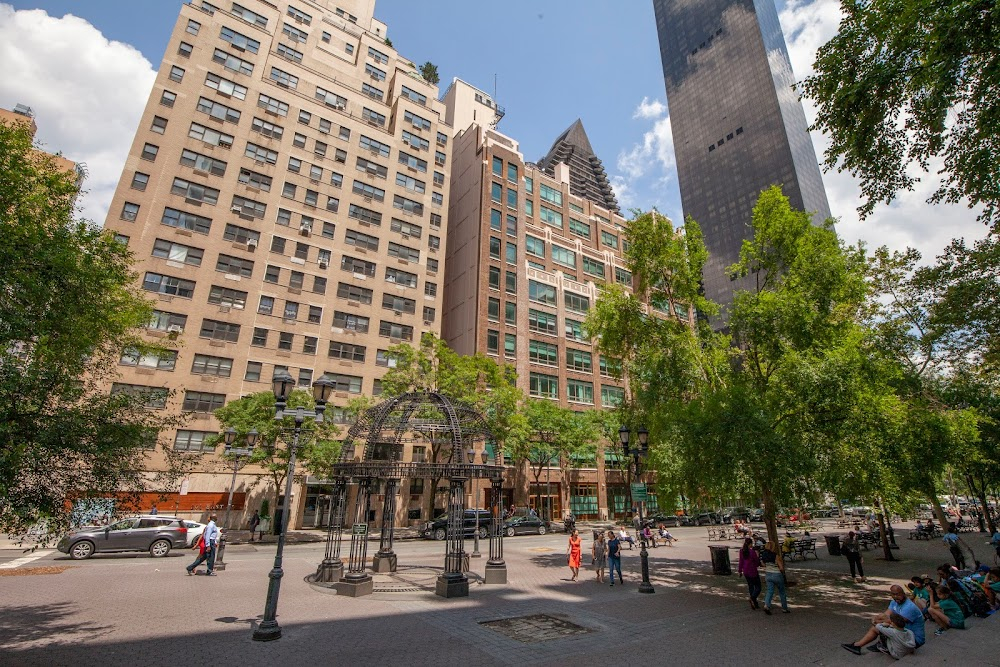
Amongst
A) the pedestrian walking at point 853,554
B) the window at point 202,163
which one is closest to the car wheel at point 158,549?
the pedestrian walking at point 853,554

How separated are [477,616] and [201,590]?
848cm

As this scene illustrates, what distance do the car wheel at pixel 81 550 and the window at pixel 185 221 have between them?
27042mm

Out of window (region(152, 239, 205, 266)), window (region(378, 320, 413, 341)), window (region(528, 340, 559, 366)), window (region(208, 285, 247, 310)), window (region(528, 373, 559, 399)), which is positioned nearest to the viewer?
window (region(152, 239, 205, 266))

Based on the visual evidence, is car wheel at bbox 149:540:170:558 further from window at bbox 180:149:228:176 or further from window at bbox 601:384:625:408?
window at bbox 601:384:625:408

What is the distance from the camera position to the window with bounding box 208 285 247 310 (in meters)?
38.8

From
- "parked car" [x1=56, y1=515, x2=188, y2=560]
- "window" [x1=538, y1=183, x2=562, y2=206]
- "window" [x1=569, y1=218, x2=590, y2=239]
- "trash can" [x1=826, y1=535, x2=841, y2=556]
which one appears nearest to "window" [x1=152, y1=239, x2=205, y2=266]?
"parked car" [x1=56, y1=515, x2=188, y2=560]

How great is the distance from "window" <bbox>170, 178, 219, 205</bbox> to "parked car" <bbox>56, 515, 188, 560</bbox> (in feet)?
94.1

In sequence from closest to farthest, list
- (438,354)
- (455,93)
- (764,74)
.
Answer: (438,354) < (455,93) < (764,74)

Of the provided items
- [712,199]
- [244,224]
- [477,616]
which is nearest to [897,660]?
[477,616]

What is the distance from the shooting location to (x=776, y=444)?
13477 mm

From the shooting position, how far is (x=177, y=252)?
125 ft

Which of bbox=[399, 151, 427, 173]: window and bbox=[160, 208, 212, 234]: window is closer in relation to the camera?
bbox=[160, 208, 212, 234]: window

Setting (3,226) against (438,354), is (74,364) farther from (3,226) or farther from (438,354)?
(438,354)

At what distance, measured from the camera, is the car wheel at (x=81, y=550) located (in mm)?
19672
